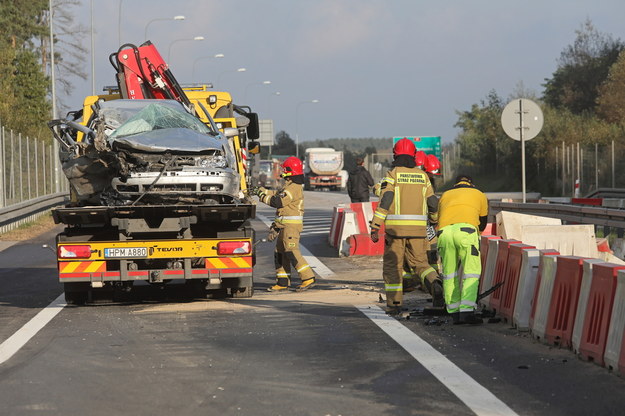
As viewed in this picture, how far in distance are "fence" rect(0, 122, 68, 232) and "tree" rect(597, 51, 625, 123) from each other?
27.3 meters

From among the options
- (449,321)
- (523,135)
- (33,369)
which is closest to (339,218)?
(523,135)

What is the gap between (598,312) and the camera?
29.1ft

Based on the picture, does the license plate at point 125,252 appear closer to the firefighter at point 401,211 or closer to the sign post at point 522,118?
the firefighter at point 401,211

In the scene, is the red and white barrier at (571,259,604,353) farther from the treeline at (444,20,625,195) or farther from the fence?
the treeline at (444,20,625,195)

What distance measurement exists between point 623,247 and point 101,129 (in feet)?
28.1

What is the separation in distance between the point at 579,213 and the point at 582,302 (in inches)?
481

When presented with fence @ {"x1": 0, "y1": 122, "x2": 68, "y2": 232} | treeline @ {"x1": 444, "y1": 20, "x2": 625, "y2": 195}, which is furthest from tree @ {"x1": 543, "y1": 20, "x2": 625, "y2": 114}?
fence @ {"x1": 0, "y1": 122, "x2": 68, "y2": 232}

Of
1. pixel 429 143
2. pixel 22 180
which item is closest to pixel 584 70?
pixel 429 143

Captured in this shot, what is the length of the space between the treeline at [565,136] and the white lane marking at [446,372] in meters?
31.6

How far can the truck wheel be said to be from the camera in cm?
1434

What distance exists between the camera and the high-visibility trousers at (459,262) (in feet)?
37.2

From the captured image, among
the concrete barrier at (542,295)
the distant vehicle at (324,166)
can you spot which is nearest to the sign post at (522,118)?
the concrete barrier at (542,295)

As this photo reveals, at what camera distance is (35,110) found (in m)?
61.1

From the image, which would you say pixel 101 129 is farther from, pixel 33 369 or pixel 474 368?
pixel 474 368
